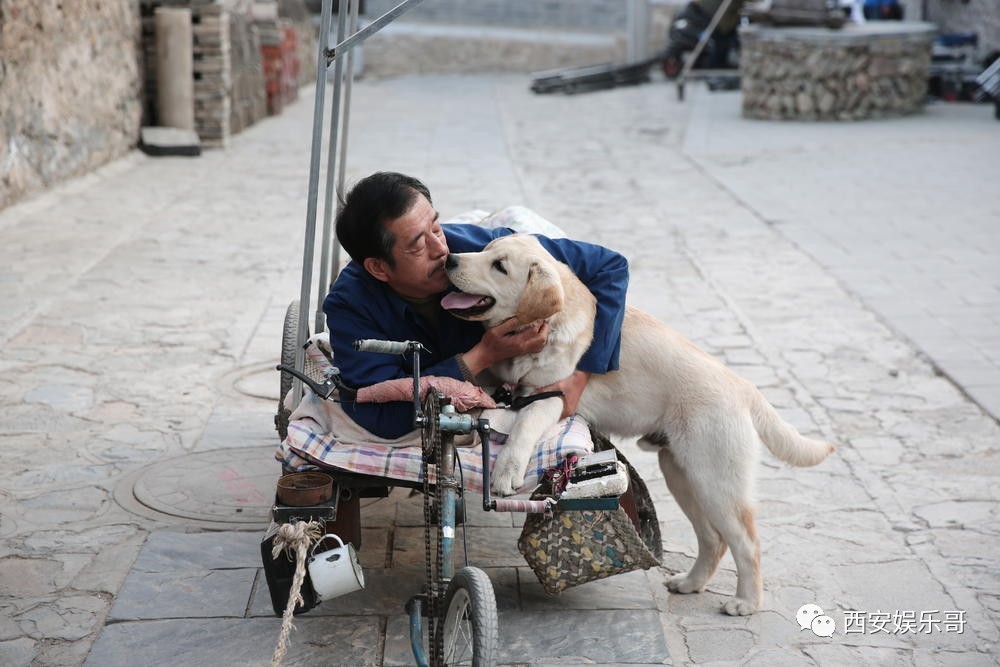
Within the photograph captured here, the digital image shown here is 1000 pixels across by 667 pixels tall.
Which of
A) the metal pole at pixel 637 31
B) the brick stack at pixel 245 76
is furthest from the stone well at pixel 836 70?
the metal pole at pixel 637 31

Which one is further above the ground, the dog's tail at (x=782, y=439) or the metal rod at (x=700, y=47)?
the metal rod at (x=700, y=47)

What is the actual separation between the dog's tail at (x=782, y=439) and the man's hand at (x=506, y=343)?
0.75 m

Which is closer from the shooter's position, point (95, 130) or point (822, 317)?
point (822, 317)

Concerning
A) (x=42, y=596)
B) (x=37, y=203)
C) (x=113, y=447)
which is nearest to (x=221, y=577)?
(x=42, y=596)

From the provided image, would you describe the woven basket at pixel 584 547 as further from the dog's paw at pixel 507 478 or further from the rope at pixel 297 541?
the rope at pixel 297 541

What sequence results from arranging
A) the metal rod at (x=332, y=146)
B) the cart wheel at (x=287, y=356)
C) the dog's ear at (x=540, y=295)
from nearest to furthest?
1. the dog's ear at (x=540, y=295)
2. the metal rod at (x=332, y=146)
3. the cart wheel at (x=287, y=356)

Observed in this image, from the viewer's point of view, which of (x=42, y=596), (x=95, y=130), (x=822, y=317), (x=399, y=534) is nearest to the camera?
(x=42, y=596)

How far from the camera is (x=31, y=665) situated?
3217mm

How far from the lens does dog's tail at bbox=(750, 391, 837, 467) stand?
3.61 m

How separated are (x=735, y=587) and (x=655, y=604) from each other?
1.13 feet

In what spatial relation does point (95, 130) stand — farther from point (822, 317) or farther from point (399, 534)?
point (399, 534)

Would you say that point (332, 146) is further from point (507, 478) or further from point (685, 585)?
point (685, 585)

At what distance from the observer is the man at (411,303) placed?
3416mm

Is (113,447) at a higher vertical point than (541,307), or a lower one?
lower
